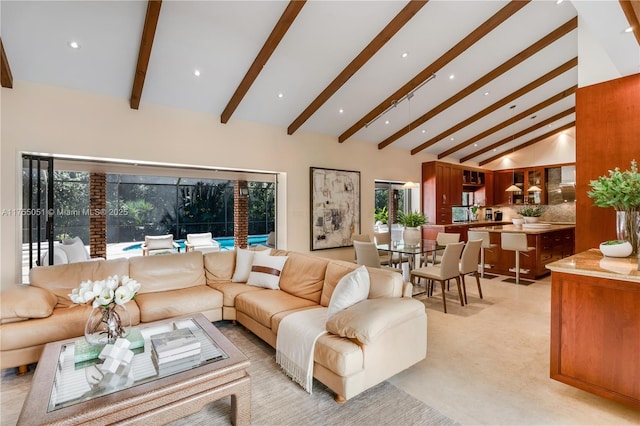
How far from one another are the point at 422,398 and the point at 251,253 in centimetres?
275

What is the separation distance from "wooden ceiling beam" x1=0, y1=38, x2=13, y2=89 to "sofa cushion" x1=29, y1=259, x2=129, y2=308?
90.6 inches

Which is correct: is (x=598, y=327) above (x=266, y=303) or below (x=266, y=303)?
above

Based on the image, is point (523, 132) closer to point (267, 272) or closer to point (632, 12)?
point (632, 12)

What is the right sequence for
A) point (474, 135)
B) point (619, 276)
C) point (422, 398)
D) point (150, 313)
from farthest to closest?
point (474, 135)
point (150, 313)
point (422, 398)
point (619, 276)

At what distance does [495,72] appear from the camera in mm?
5344

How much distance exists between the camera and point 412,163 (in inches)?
335

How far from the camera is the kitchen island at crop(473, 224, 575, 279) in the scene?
597cm

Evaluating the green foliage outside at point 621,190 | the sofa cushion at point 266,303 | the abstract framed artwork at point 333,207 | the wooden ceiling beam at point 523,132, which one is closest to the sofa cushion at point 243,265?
the sofa cushion at point 266,303

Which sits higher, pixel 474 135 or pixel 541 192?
pixel 474 135

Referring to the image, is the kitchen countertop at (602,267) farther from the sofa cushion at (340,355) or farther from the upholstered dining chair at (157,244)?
the upholstered dining chair at (157,244)

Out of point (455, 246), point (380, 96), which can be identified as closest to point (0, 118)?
point (380, 96)

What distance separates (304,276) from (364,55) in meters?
3.13

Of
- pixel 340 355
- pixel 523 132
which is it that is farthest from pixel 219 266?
pixel 523 132

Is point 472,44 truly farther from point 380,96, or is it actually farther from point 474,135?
point 474,135
